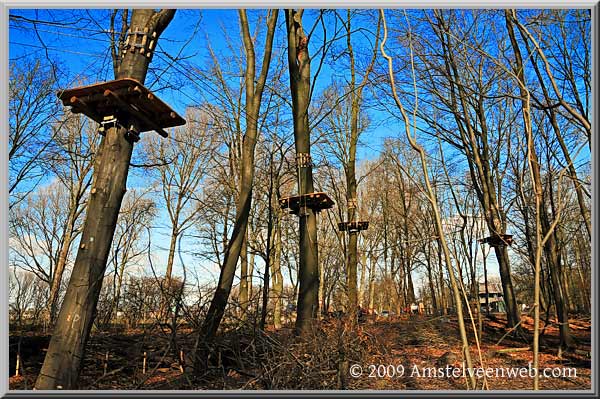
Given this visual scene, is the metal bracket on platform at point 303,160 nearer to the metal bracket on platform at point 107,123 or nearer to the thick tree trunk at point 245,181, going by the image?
the thick tree trunk at point 245,181

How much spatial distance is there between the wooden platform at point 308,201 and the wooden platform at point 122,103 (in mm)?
3442

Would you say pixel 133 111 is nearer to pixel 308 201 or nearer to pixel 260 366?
pixel 260 366

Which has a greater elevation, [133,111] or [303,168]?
[303,168]

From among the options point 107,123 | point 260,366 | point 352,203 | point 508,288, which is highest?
point 352,203

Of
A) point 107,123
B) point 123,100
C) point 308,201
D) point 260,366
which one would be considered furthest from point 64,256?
point 260,366

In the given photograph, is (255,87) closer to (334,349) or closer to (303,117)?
(303,117)

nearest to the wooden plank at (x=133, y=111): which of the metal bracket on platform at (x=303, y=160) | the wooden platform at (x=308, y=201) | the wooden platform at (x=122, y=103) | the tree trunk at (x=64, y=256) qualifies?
the wooden platform at (x=122, y=103)

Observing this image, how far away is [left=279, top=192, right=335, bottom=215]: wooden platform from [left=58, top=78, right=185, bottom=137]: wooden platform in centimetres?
344

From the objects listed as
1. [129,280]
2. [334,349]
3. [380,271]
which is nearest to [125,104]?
[129,280]

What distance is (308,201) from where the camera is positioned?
7.29 meters

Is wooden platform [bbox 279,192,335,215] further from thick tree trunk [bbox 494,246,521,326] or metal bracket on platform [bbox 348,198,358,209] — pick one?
thick tree trunk [bbox 494,246,521,326]

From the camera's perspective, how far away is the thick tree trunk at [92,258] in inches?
124

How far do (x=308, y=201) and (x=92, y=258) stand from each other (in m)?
4.28

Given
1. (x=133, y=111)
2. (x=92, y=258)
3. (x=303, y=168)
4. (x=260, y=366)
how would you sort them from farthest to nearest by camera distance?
(x=303, y=168), (x=260, y=366), (x=133, y=111), (x=92, y=258)
